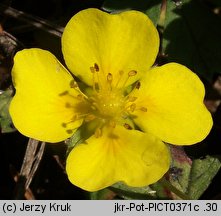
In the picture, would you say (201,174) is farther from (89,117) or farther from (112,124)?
(89,117)

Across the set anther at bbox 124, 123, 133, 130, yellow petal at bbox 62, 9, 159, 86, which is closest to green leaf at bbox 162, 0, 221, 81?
yellow petal at bbox 62, 9, 159, 86

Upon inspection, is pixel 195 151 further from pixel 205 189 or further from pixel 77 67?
pixel 77 67

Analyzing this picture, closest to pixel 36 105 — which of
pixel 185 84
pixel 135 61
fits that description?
pixel 135 61

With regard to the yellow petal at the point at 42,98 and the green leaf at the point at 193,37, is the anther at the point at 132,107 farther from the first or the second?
the green leaf at the point at 193,37

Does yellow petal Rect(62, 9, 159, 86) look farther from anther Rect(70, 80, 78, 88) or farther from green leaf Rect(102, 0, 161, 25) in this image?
green leaf Rect(102, 0, 161, 25)

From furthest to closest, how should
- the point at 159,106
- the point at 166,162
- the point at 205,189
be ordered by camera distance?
the point at 205,189 → the point at 159,106 → the point at 166,162

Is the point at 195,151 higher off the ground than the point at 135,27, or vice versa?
the point at 135,27

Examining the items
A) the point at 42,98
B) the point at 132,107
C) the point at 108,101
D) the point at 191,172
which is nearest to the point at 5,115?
the point at 42,98
